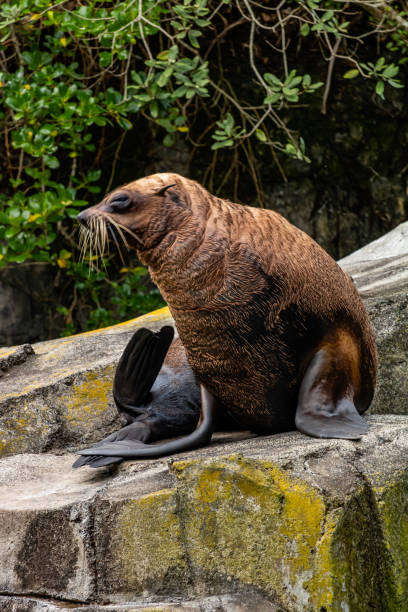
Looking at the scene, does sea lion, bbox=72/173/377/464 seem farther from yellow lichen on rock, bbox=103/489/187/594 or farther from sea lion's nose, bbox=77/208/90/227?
yellow lichen on rock, bbox=103/489/187/594

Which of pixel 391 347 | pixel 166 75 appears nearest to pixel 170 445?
pixel 391 347

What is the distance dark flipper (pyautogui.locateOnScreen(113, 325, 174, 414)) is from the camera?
10.9ft

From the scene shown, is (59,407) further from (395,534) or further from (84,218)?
(395,534)

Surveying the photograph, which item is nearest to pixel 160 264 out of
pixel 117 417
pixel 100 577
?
pixel 100 577

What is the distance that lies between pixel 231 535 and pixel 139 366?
3.86 feet

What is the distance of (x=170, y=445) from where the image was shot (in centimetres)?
284

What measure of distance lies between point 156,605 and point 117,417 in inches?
63.7

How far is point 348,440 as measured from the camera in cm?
250

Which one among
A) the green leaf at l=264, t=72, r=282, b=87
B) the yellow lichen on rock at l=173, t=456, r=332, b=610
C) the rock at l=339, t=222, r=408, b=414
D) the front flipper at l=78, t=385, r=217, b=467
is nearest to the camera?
the yellow lichen on rock at l=173, t=456, r=332, b=610

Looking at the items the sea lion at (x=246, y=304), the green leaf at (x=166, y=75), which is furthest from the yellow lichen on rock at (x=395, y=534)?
the green leaf at (x=166, y=75)

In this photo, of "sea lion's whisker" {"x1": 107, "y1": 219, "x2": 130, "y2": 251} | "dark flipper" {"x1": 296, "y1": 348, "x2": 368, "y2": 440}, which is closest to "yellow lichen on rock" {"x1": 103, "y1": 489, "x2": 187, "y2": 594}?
"dark flipper" {"x1": 296, "y1": 348, "x2": 368, "y2": 440}

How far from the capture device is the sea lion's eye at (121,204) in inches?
108

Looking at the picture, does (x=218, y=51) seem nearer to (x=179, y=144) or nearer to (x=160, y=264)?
(x=179, y=144)

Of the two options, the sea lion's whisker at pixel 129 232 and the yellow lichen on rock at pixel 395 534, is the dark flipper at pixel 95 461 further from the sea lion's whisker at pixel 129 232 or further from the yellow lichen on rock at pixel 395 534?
the yellow lichen on rock at pixel 395 534
